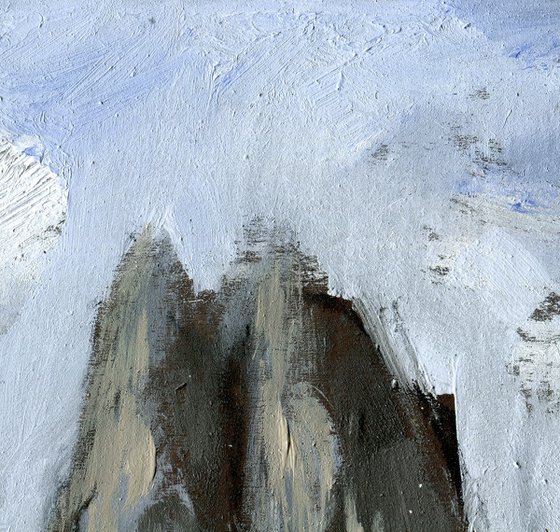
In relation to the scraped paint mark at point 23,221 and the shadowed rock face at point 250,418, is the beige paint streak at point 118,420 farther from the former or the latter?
the scraped paint mark at point 23,221

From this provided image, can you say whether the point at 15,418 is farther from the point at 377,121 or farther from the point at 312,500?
the point at 377,121

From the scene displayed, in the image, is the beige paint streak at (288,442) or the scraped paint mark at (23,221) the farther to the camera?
the scraped paint mark at (23,221)

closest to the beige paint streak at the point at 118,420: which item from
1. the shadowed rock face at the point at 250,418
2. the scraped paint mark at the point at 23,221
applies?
the shadowed rock face at the point at 250,418

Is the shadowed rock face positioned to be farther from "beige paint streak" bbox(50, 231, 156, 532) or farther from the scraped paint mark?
the scraped paint mark

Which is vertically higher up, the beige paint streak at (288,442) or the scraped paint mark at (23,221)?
the scraped paint mark at (23,221)

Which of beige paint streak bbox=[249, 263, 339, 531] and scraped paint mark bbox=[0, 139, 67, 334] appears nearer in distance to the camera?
beige paint streak bbox=[249, 263, 339, 531]

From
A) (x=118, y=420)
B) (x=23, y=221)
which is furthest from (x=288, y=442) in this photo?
(x=23, y=221)

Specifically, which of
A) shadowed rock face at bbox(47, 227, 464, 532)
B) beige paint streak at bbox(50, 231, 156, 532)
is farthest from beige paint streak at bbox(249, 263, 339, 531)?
beige paint streak at bbox(50, 231, 156, 532)

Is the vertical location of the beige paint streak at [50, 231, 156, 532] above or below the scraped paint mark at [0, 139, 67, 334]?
below
